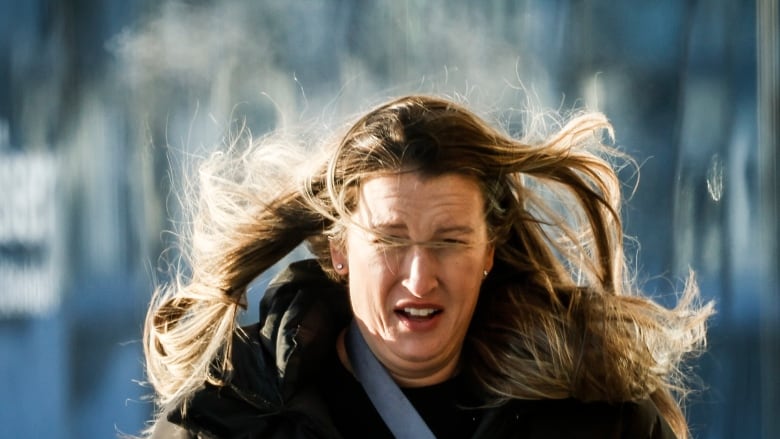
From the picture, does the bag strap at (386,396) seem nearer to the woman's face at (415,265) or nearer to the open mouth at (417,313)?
the woman's face at (415,265)

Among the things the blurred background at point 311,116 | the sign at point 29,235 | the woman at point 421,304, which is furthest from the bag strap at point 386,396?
the sign at point 29,235

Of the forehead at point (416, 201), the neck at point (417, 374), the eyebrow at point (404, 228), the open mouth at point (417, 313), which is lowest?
the neck at point (417, 374)

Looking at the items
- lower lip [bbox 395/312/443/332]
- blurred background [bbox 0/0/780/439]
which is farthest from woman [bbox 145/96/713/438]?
blurred background [bbox 0/0/780/439]

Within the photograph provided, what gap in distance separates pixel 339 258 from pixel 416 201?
232mm

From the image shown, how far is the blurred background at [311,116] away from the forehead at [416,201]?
1341mm

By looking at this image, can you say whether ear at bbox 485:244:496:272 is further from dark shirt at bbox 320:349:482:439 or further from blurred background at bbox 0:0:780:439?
blurred background at bbox 0:0:780:439

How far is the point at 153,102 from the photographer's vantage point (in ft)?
11.8

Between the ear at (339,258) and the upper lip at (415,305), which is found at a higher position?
the ear at (339,258)

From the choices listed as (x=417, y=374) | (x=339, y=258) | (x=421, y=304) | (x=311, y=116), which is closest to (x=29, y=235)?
(x=311, y=116)

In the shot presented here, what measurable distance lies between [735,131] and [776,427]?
863 mm

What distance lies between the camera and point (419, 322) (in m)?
2.20

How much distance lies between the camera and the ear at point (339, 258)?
2346 mm

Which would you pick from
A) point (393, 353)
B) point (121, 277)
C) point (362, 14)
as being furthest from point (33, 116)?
point (393, 353)

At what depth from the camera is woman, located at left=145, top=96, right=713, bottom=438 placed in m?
2.22
